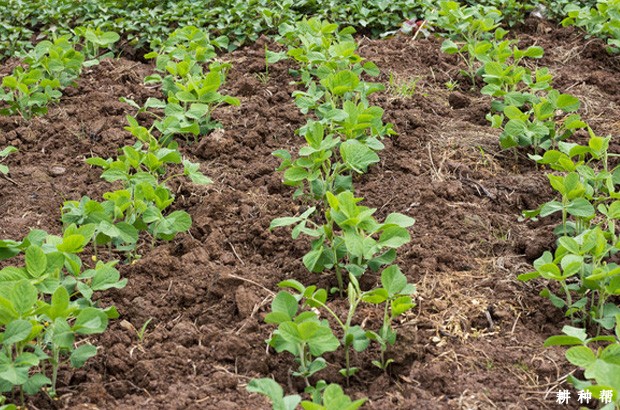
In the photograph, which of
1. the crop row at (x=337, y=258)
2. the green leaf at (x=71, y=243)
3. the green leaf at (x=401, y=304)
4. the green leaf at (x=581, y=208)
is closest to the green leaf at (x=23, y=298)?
the green leaf at (x=71, y=243)

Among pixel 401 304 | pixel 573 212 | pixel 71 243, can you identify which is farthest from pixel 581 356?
pixel 71 243

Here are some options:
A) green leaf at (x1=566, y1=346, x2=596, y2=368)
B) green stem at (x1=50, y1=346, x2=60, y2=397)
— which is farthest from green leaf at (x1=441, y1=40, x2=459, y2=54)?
green stem at (x1=50, y1=346, x2=60, y2=397)

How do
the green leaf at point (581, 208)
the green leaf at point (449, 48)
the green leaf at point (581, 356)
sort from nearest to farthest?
the green leaf at point (581, 356) → the green leaf at point (581, 208) → the green leaf at point (449, 48)

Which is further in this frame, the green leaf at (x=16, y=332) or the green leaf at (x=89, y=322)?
the green leaf at (x=89, y=322)

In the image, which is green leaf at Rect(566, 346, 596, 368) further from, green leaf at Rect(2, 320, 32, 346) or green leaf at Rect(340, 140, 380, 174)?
green leaf at Rect(2, 320, 32, 346)

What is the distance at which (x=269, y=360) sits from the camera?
3.00m

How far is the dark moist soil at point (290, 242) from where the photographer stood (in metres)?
2.91

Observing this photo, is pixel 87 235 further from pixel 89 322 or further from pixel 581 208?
pixel 581 208

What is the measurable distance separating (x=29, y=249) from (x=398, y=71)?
284cm

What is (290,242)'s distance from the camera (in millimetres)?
3693

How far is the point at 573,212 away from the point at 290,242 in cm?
112

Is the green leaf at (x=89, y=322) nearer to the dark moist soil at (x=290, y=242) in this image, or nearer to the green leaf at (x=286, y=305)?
the dark moist soil at (x=290, y=242)

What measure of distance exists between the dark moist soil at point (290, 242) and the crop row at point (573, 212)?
0.11 meters

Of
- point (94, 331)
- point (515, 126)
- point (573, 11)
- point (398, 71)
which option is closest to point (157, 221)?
point (94, 331)
